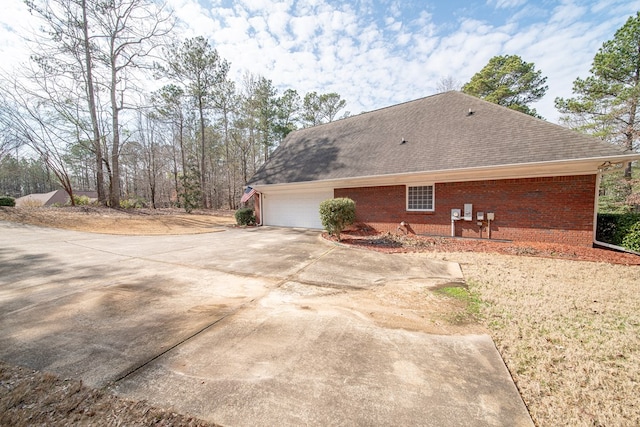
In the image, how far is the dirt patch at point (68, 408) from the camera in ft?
5.38

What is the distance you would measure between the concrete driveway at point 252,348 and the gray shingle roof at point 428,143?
511cm

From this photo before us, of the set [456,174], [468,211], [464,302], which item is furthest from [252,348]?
[456,174]

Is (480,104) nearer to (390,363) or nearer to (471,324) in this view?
(471,324)

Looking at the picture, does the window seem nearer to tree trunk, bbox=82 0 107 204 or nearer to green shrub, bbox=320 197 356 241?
green shrub, bbox=320 197 356 241

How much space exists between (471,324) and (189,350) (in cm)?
360

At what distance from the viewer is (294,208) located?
12781 millimetres

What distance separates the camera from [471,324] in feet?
10.4

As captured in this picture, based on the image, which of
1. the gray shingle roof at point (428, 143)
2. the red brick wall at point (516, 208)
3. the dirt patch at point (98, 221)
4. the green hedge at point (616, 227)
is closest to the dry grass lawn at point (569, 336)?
the red brick wall at point (516, 208)

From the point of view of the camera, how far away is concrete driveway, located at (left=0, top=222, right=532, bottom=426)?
185 centimetres

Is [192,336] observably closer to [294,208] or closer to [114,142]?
[294,208]

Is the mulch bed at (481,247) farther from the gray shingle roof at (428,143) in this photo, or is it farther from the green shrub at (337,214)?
the gray shingle roof at (428,143)

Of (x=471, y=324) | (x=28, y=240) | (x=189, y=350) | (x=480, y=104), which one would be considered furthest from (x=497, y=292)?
(x=28, y=240)

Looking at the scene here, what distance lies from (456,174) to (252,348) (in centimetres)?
862

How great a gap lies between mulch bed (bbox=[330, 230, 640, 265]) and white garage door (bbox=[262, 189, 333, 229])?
261 cm
